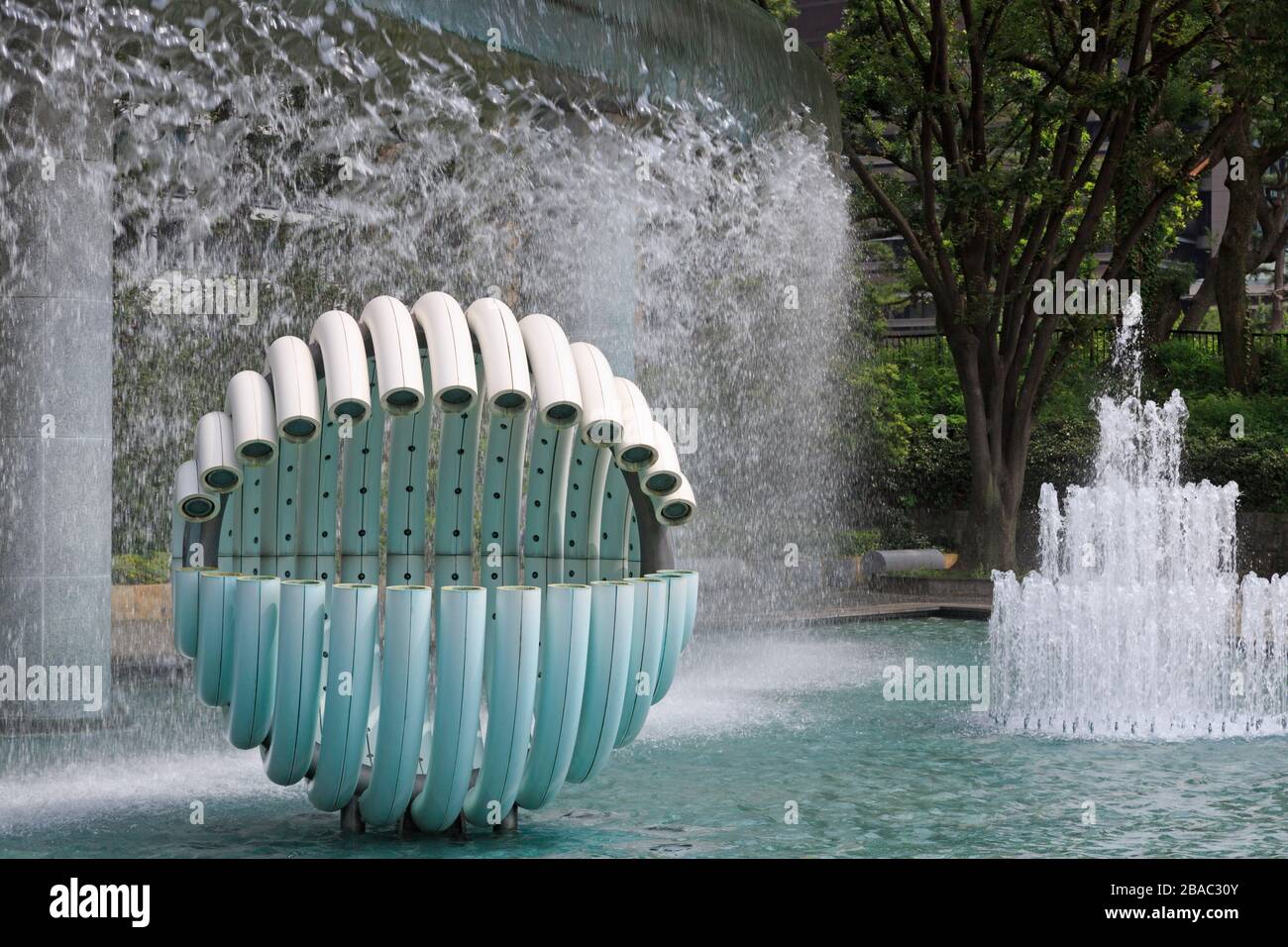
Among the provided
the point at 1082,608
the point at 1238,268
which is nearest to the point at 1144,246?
the point at 1238,268

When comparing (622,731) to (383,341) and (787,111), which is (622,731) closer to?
(383,341)

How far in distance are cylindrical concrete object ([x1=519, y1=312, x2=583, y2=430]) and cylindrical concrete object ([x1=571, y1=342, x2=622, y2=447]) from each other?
2.1 inches

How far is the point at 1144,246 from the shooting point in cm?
2416

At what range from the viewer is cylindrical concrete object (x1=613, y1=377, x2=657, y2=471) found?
648cm

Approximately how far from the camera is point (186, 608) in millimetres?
6105

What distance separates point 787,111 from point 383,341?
705 centimetres

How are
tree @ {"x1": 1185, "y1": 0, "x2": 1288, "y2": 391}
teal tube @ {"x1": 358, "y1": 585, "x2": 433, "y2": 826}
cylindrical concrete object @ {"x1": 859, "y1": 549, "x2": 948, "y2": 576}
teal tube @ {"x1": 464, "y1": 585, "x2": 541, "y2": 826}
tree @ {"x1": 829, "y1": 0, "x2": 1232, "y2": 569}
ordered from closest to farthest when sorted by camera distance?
teal tube @ {"x1": 358, "y1": 585, "x2": 433, "y2": 826} < teal tube @ {"x1": 464, "y1": 585, "x2": 541, "y2": 826} < tree @ {"x1": 1185, "y1": 0, "x2": 1288, "y2": 391} < tree @ {"x1": 829, "y1": 0, "x2": 1232, "y2": 569} < cylindrical concrete object @ {"x1": 859, "y1": 549, "x2": 948, "y2": 576}

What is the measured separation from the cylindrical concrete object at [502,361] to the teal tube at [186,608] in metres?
1.32

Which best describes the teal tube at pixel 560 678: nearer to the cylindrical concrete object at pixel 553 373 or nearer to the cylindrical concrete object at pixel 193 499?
the cylindrical concrete object at pixel 553 373

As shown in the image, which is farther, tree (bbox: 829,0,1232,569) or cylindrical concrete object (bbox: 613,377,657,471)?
tree (bbox: 829,0,1232,569)

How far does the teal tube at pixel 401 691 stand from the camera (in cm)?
575

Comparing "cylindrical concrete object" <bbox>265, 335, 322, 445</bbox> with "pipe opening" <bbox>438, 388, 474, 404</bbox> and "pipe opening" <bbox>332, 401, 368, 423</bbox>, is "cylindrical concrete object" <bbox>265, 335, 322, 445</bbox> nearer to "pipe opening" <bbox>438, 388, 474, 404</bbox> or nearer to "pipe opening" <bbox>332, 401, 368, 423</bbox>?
"pipe opening" <bbox>332, 401, 368, 423</bbox>

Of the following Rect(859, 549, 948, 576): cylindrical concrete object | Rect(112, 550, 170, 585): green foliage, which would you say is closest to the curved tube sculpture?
Rect(112, 550, 170, 585): green foliage

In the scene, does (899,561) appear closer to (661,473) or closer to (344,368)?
(661,473)
